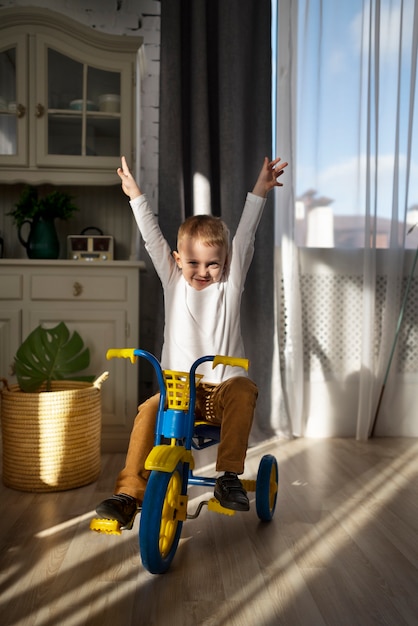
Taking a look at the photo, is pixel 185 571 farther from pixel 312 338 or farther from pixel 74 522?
pixel 312 338

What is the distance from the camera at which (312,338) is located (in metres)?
3.01

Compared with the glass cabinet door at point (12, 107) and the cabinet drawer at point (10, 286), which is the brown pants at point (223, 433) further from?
the glass cabinet door at point (12, 107)

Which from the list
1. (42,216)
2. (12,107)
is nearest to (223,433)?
(42,216)

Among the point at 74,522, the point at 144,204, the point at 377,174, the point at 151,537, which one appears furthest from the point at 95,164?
the point at 151,537

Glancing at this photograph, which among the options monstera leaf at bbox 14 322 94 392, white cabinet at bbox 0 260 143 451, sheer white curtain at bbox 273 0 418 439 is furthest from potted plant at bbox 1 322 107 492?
sheer white curtain at bbox 273 0 418 439

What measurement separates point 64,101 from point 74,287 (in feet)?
2.52

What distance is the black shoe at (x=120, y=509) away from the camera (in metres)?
1.47

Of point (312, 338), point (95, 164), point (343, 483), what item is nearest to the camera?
point (343, 483)

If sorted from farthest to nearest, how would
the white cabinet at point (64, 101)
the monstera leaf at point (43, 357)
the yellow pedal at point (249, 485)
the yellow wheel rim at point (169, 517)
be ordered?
the white cabinet at point (64, 101)
the monstera leaf at point (43, 357)
the yellow pedal at point (249, 485)
the yellow wheel rim at point (169, 517)

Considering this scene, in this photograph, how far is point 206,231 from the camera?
186cm

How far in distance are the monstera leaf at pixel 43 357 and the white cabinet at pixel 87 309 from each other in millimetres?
276

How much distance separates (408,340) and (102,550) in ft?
6.27

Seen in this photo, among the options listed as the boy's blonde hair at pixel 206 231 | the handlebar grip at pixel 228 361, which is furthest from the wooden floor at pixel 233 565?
the boy's blonde hair at pixel 206 231

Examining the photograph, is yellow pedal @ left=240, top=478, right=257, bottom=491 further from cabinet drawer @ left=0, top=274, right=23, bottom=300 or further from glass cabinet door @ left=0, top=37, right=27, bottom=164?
glass cabinet door @ left=0, top=37, right=27, bottom=164
